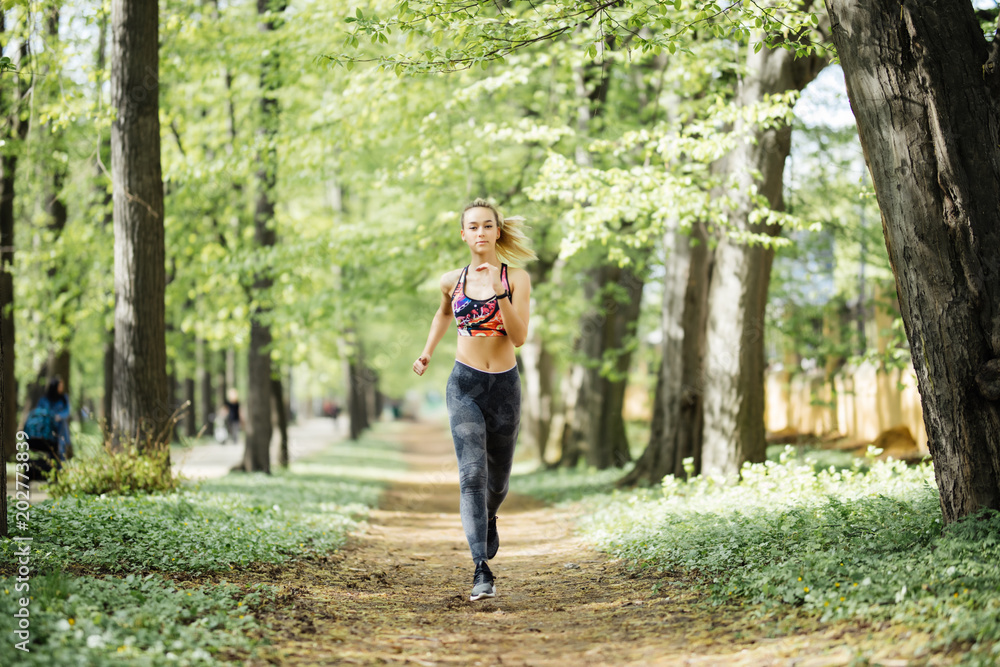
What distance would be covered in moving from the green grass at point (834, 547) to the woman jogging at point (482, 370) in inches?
60.7

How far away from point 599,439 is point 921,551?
11967mm

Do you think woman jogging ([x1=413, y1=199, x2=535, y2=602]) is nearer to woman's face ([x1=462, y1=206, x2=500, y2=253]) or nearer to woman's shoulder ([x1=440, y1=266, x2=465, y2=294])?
woman's face ([x1=462, y1=206, x2=500, y2=253])

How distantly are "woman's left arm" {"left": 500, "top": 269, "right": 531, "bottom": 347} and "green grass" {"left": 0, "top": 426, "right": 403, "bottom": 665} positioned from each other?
7.17 feet

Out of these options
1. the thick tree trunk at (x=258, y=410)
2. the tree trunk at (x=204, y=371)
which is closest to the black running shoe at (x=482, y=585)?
the thick tree trunk at (x=258, y=410)

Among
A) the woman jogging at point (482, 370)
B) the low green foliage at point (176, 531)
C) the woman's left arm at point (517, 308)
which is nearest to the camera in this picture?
the woman's left arm at point (517, 308)

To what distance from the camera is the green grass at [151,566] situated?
11.5ft

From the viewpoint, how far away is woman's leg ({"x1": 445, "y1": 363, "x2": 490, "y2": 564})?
5078 mm

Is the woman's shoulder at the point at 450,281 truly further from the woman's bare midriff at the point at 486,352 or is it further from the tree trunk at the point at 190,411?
the tree trunk at the point at 190,411

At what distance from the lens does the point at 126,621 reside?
3.79 metres

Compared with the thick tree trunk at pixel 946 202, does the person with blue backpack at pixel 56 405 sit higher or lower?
lower

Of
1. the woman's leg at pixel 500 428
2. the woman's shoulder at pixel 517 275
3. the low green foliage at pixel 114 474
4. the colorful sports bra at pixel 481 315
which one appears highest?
the woman's shoulder at pixel 517 275

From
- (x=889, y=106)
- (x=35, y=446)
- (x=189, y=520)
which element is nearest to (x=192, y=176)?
(x=35, y=446)

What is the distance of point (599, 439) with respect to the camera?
16.4 meters

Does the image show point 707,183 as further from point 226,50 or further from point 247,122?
point 247,122
